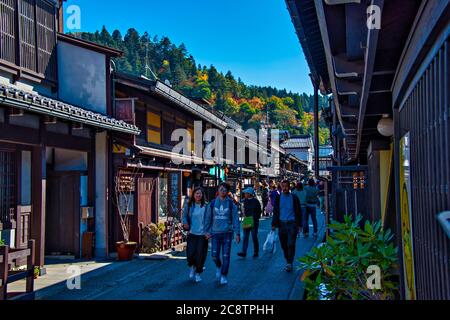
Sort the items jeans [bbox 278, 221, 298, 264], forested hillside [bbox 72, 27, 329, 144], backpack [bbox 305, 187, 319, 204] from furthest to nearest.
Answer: forested hillside [bbox 72, 27, 329, 144]
backpack [bbox 305, 187, 319, 204]
jeans [bbox 278, 221, 298, 264]

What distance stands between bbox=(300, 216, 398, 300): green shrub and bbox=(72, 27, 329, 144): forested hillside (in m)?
50.3

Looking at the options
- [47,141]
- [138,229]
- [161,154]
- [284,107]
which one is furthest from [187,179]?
[284,107]

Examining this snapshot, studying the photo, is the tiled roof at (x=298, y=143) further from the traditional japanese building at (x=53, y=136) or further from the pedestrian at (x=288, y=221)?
the pedestrian at (x=288, y=221)

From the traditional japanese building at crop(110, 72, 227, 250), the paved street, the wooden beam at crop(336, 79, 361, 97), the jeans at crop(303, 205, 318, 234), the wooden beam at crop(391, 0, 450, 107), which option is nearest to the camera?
the wooden beam at crop(391, 0, 450, 107)

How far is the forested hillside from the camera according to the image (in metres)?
66.7

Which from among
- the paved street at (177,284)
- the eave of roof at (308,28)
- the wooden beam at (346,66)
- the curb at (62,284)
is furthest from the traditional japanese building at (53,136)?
the wooden beam at (346,66)

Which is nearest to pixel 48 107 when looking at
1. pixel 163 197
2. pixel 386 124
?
pixel 386 124

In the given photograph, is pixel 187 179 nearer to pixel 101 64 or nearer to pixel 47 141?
pixel 101 64

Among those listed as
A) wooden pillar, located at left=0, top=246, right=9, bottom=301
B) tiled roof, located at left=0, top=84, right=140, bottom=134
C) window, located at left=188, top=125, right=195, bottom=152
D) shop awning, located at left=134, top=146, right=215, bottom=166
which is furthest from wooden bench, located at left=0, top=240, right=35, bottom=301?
window, located at left=188, top=125, right=195, bottom=152

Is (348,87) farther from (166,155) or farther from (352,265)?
(166,155)

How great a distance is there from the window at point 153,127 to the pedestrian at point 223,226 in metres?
6.90

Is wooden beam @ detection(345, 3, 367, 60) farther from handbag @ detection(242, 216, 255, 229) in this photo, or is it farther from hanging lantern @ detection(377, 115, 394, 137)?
handbag @ detection(242, 216, 255, 229)

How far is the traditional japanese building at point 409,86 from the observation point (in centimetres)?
307

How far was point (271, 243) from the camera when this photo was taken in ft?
41.1
